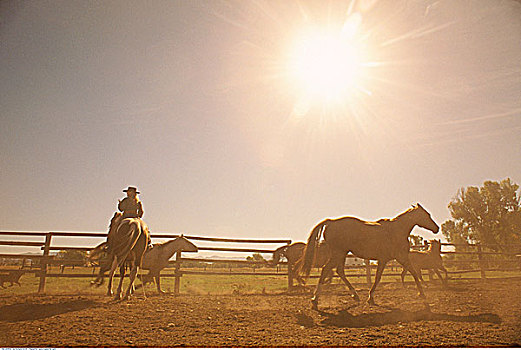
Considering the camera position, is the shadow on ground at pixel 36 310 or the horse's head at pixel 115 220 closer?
the shadow on ground at pixel 36 310

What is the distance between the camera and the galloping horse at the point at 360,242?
6492 mm

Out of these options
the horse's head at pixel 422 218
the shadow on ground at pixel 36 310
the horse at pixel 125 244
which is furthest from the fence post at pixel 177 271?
the horse's head at pixel 422 218

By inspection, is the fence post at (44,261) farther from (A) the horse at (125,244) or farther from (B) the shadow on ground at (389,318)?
(B) the shadow on ground at (389,318)

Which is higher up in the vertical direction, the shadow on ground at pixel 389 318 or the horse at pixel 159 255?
the horse at pixel 159 255

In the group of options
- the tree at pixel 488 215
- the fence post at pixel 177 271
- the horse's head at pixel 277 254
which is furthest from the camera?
the tree at pixel 488 215

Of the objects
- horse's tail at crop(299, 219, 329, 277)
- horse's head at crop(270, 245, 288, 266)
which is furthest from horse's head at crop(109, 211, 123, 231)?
horse's head at crop(270, 245, 288, 266)

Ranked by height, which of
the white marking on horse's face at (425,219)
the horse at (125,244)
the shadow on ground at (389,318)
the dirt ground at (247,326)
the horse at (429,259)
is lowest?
the shadow on ground at (389,318)

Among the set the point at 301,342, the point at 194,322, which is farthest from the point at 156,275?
the point at 301,342

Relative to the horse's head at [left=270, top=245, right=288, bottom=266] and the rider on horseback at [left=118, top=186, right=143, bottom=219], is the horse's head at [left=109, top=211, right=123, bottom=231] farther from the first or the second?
the horse's head at [left=270, top=245, right=288, bottom=266]

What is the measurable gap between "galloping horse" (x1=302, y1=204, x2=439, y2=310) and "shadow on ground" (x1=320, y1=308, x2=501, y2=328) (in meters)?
1.05

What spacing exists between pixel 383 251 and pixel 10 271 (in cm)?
1103

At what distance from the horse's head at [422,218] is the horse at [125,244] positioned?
7324 mm

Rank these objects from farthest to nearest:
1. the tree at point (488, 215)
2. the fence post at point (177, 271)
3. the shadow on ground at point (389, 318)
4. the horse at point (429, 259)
Result: the tree at point (488, 215)
the horse at point (429, 259)
the fence post at point (177, 271)
the shadow on ground at point (389, 318)

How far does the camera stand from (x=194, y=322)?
14.5ft
